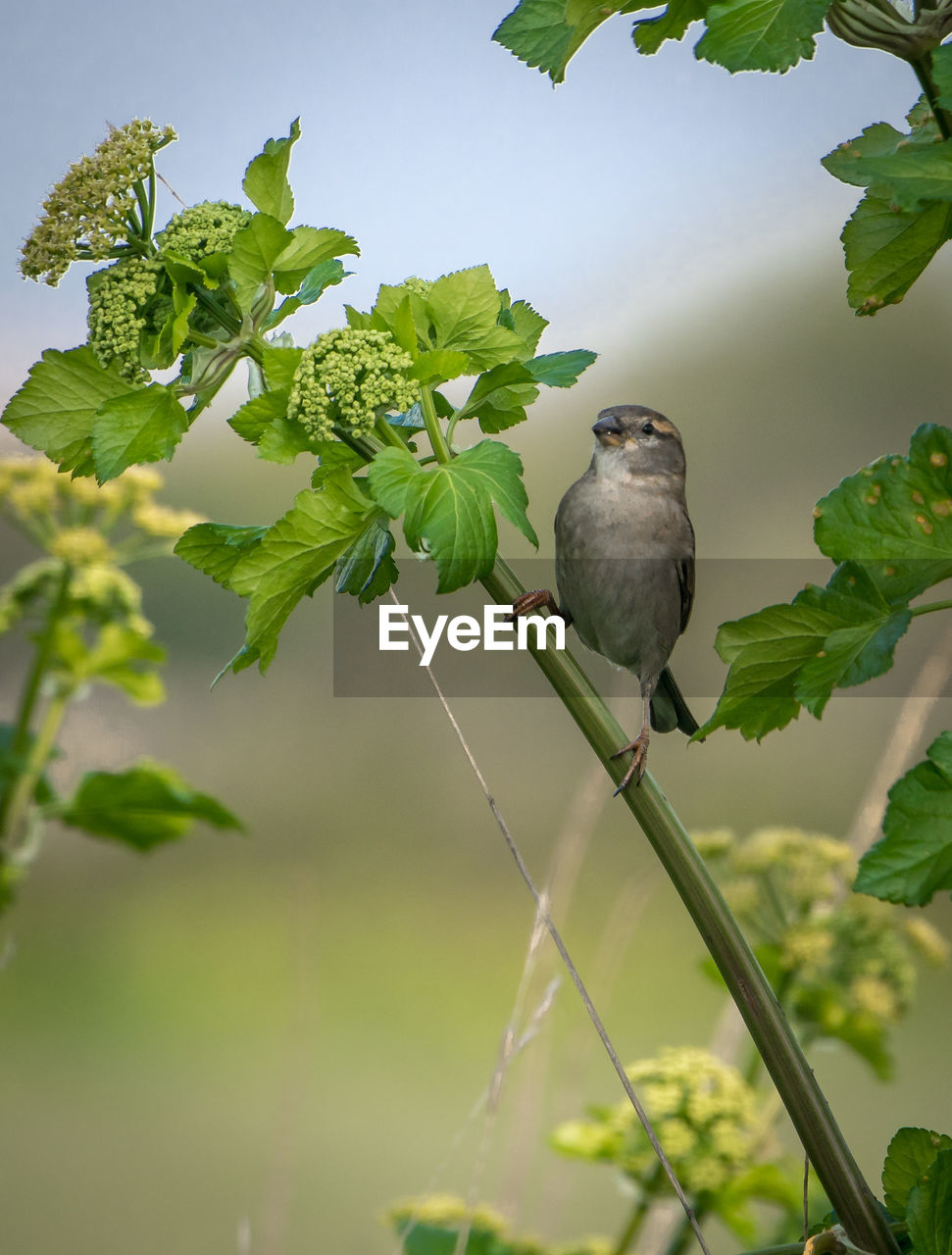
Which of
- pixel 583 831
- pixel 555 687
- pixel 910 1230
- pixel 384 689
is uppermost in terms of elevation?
pixel 384 689

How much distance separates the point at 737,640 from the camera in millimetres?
521

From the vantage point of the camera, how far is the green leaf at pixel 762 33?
1.41ft

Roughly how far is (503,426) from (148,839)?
852mm

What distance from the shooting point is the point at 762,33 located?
17.2 inches

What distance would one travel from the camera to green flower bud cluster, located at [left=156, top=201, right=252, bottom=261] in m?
0.56

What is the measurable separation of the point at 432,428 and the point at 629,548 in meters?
0.72

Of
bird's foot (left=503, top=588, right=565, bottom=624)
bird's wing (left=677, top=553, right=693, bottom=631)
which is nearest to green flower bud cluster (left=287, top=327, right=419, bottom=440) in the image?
bird's foot (left=503, top=588, right=565, bottom=624)

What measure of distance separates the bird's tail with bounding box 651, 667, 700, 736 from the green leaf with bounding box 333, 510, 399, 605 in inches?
30.6

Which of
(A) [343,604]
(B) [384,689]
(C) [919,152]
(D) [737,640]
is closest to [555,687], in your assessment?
(D) [737,640]

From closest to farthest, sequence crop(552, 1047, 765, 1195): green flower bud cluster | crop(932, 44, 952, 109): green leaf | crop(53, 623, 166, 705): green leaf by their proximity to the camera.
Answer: crop(932, 44, 952, 109): green leaf → crop(552, 1047, 765, 1195): green flower bud cluster → crop(53, 623, 166, 705): green leaf

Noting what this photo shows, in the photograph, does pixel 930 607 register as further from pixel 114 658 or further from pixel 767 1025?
pixel 114 658

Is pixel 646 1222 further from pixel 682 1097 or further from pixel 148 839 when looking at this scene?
pixel 148 839

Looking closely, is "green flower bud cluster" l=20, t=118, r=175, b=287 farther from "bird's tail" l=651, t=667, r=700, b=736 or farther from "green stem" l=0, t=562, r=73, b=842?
"bird's tail" l=651, t=667, r=700, b=736

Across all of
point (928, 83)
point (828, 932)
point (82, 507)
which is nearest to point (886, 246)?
point (928, 83)
